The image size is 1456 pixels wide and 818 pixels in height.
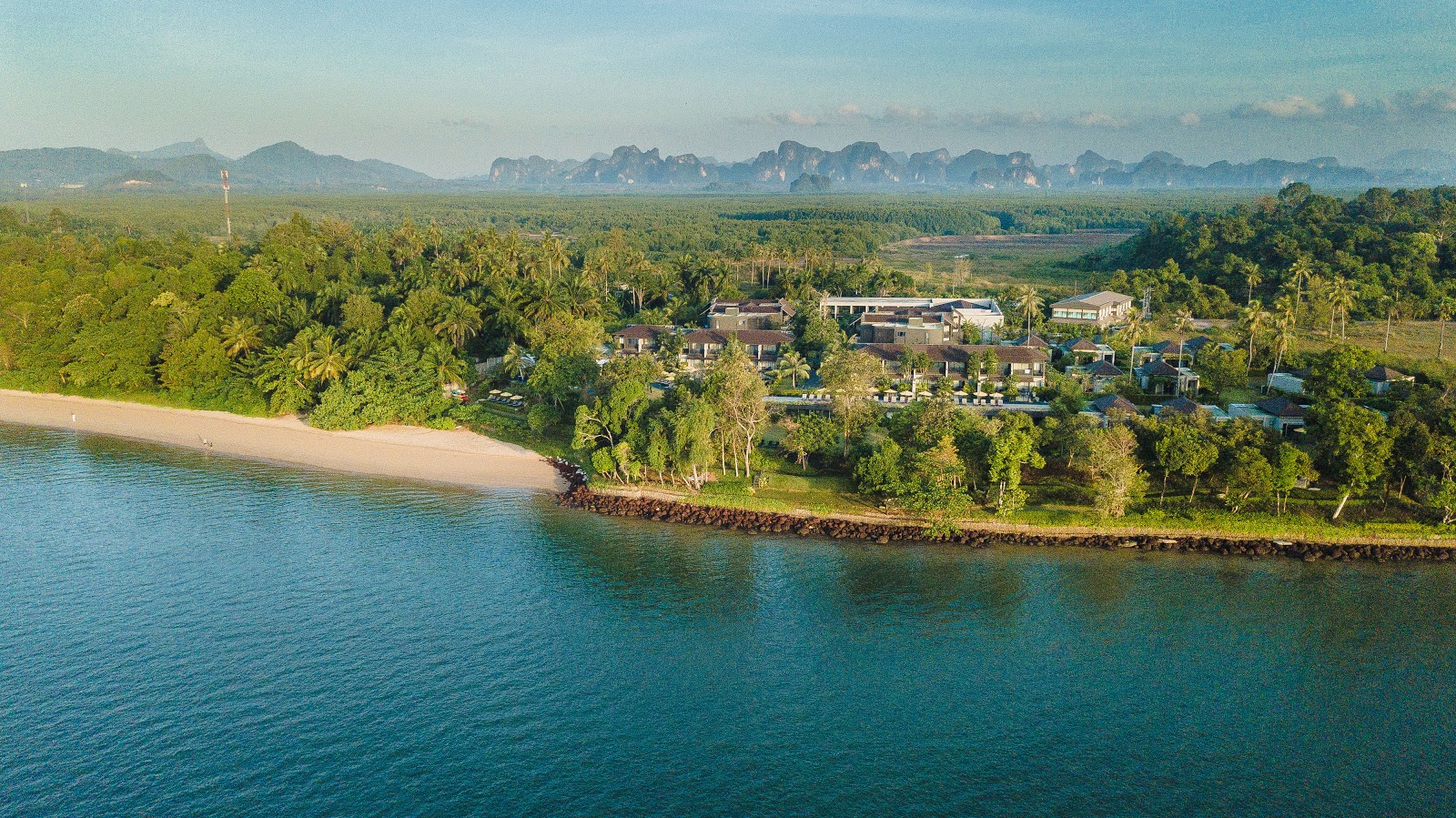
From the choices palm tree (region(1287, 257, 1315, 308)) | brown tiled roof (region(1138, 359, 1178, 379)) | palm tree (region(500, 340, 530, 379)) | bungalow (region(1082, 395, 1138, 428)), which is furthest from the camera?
palm tree (region(1287, 257, 1315, 308))

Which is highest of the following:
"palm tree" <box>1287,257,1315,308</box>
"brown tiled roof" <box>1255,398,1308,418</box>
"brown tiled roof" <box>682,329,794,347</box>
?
"palm tree" <box>1287,257,1315,308</box>

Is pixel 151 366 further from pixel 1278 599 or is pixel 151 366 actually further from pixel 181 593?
pixel 1278 599

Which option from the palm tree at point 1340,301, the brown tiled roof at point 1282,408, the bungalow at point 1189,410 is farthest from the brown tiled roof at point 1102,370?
the palm tree at point 1340,301

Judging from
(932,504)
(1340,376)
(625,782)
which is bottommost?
(625,782)

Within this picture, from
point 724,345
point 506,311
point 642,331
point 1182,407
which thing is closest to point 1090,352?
point 1182,407

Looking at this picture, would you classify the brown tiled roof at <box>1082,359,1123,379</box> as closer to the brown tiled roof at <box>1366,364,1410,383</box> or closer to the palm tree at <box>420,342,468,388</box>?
the brown tiled roof at <box>1366,364,1410,383</box>

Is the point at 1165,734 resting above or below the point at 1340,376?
below

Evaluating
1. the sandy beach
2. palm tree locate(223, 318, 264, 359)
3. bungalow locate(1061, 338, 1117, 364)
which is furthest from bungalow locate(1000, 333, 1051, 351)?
palm tree locate(223, 318, 264, 359)

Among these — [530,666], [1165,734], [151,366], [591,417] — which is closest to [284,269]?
[151,366]
